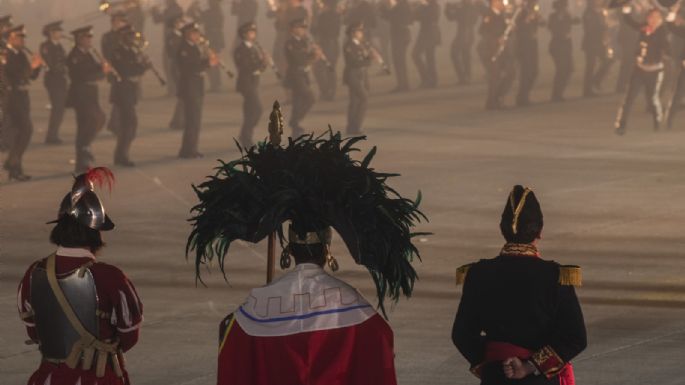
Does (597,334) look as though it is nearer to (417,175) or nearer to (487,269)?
(487,269)

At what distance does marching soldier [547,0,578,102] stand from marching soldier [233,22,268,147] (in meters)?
7.52

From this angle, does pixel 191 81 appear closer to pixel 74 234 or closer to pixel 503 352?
pixel 74 234

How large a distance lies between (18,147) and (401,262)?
1384 cm

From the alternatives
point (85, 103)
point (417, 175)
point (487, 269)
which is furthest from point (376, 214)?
point (85, 103)

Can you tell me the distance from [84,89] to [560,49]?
10.7 meters

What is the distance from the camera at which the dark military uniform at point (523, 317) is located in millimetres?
6247

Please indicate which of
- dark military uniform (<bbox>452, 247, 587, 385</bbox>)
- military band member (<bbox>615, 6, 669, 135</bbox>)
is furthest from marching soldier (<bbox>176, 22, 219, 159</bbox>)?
dark military uniform (<bbox>452, 247, 587, 385</bbox>)

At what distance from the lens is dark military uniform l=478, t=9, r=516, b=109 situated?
26672mm

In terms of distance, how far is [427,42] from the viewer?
31.1 metres

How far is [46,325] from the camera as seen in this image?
21.5ft

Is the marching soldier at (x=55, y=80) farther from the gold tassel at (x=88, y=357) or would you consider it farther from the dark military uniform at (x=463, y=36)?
the gold tassel at (x=88, y=357)

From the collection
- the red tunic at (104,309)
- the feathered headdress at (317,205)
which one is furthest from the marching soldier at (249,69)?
the feathered headdress at (317,205)

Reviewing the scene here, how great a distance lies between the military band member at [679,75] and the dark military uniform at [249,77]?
577cm

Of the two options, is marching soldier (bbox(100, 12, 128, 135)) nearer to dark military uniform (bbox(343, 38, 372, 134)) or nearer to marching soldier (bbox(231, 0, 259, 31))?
dark military uniform (bbox(343, 38, 372, 134))
